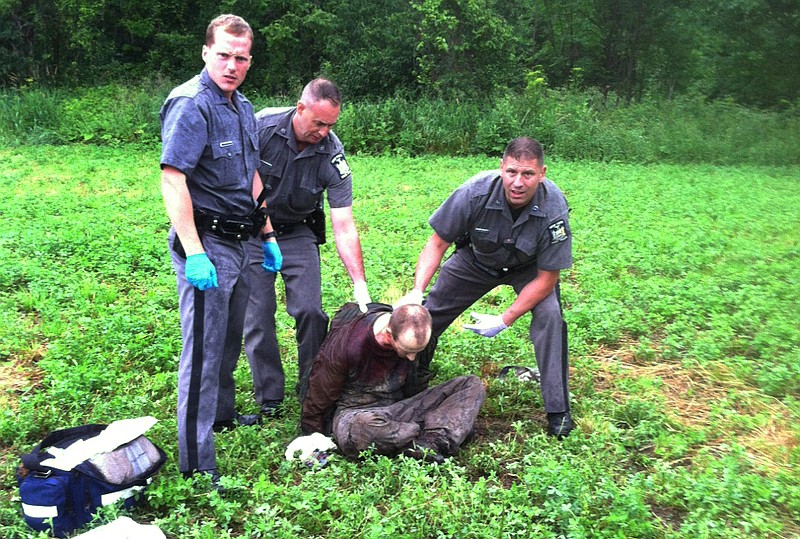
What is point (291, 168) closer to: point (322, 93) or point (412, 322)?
point (322, 93)

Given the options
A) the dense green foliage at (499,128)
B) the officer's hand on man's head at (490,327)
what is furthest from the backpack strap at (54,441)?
the dense green foliage at (499,128)

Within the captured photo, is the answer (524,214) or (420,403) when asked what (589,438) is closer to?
(420,403)

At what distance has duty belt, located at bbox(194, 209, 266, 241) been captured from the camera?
3367 millimetres

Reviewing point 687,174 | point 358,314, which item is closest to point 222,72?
point 358,314

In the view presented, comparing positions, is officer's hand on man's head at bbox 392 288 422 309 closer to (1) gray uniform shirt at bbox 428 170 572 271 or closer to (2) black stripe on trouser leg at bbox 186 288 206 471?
(1) gray uniform shirt at bbox 428 170 572 271

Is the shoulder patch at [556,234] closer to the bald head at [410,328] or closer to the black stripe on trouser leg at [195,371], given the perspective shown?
the bald head at [410,328]

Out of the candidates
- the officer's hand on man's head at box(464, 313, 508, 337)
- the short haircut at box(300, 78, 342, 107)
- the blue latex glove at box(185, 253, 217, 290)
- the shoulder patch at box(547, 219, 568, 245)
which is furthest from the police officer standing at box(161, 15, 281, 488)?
the shoulder patch at box(547, 219, 568, 245)

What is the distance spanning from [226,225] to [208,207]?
0.12 m

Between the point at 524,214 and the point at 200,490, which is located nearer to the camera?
the point at 200,490

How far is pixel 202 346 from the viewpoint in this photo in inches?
131

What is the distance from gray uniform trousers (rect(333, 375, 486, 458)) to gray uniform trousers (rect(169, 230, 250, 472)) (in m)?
0.71

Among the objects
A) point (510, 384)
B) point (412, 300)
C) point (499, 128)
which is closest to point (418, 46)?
point (499, 128)

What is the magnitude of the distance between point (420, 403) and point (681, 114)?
14.0 m

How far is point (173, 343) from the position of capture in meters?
5.07
